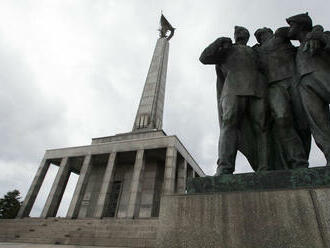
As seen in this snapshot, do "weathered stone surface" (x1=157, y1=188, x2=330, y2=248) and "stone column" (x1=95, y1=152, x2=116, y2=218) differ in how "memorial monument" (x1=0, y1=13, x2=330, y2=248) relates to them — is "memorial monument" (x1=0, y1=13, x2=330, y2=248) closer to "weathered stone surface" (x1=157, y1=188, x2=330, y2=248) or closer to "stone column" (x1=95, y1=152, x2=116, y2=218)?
"weathered stone surface" (x1=157, y1=188, x2=330, y2=248)

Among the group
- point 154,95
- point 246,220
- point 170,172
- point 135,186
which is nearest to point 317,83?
point 246,220

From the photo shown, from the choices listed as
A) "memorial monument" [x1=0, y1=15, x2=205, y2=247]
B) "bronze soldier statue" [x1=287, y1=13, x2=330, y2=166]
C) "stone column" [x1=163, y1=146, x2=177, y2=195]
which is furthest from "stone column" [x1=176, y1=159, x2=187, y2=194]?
"bronze soldier statue" [x1=287, y1=13, x2=330, y2=166]

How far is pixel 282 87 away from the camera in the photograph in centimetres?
353

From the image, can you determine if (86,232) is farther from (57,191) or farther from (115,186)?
(57,191)

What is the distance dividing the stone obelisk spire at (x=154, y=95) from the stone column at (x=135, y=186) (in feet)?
16.4

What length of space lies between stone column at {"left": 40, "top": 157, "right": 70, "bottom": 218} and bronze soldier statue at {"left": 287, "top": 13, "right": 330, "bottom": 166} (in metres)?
20.6

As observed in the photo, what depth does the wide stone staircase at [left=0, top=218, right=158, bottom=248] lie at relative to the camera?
1148cm

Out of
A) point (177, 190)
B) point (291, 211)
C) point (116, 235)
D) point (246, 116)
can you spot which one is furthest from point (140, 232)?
point (291, 211)

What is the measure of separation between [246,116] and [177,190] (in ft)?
54.3

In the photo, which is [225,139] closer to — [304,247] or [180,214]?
[180,214]

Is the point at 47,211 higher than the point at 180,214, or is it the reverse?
the point at 47,211

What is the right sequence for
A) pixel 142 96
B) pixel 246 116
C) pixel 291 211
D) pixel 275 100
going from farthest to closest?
pixel 142 96 < pixel 246 116 < pixel 275 100 < pixel 291 211

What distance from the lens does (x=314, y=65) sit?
318 cm

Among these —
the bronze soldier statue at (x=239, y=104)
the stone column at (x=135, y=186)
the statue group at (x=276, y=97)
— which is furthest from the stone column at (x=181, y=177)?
the statue group at (x=276, y=97)
